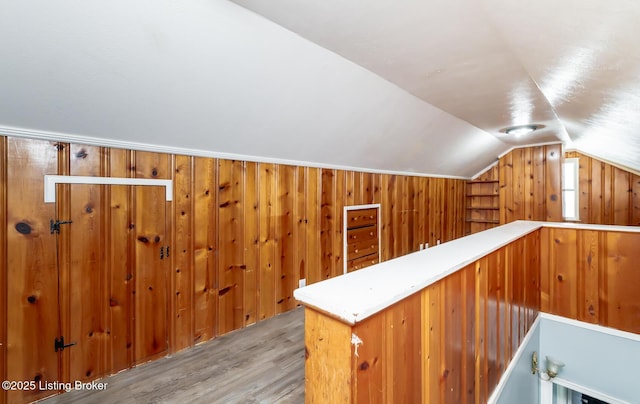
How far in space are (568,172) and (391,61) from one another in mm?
4681

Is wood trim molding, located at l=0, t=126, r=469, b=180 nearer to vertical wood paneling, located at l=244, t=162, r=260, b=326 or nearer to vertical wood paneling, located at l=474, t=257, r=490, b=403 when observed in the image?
vertical wood paneling, located at l=244, t=162, r=260, b=326

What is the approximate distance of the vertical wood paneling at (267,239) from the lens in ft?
8.34

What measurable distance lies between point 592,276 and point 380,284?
2769mm

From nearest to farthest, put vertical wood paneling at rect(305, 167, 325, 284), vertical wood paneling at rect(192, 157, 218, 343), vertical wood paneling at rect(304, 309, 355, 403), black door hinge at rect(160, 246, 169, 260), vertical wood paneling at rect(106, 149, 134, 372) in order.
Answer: vertical wood paneling at rect(304, 309, 355, 403)
vertical wood paneling at rect(106, 149, 134, 372)
black door hinge at rect(160, 246, 169, 260)
vertical wood paneling at rect(192, 157, 218, 343)
vertical wood paneling at rect(305, 167, 325, 284)

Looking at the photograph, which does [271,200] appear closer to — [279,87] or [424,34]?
[279,87]

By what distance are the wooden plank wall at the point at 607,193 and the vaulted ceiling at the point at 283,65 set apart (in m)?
2.28

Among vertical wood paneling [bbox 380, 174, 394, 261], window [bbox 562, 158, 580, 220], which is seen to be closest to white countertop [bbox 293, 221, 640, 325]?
vertical wood paneling [bbox 380, 174, 394, 261]

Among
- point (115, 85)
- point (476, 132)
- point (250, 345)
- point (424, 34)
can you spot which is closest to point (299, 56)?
point (424, 34)

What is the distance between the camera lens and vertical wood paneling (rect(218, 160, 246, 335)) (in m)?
2.27

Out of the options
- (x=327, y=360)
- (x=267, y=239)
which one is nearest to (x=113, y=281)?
(x=267, y=239)

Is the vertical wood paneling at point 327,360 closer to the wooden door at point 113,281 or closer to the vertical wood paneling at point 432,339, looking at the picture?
the vertical wood paneling at point 432,339

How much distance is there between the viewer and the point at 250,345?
7.11ft

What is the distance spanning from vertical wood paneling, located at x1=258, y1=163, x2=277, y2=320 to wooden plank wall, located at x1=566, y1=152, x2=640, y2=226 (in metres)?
5.05

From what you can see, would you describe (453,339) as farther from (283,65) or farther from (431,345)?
(283,65)
